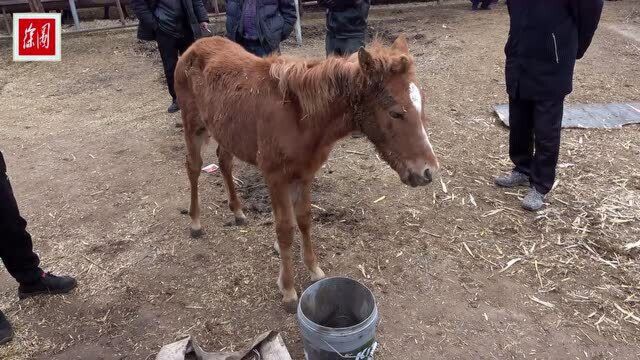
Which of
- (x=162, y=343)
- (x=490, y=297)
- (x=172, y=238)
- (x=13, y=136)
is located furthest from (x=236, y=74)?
(x=13, y=136)

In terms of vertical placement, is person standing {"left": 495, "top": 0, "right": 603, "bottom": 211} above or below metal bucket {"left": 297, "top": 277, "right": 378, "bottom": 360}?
above

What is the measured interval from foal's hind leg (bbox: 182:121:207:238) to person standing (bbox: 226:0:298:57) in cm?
143

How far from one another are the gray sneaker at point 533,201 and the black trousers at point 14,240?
4.07 meters

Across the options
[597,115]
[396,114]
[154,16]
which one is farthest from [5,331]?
[597,115]

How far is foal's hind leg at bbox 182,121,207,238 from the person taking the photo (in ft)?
12.7

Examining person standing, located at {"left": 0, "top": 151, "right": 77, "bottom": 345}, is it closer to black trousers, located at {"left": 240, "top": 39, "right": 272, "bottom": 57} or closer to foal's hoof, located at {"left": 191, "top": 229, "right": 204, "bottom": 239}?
foal's hoof, located at {"left": 191, "top": 229, "right": 204, "bottom": 239}

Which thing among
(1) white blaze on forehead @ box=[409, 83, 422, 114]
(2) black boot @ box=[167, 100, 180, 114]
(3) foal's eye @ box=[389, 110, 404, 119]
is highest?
(1) white blaze on forehead @ box=[409, 83, 422, 114]

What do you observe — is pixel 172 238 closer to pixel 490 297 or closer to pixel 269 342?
pixel 269 342

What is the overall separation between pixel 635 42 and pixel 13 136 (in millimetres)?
10511

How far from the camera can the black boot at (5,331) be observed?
3.03 meters

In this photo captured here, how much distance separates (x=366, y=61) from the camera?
2.36 meters

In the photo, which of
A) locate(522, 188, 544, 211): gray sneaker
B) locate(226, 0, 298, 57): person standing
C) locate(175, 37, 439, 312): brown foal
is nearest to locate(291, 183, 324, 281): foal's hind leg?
locate(175, 37, 439, 312): brown foal

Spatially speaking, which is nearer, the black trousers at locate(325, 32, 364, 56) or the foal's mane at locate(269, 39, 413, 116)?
the foal's mane at locate(269, 39, 413, 116)

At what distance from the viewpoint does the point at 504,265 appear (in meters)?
3.55
